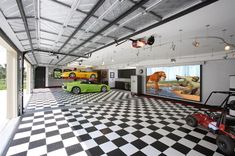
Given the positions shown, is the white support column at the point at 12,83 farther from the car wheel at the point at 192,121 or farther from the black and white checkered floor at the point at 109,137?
the car wheel at the point at 192,121

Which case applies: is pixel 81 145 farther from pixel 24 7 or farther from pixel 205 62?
pixel 205 62

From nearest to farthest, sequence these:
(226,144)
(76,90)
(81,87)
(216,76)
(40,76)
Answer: (226,144)
(216,76)
(76,90)
(81,87)
(40,76)

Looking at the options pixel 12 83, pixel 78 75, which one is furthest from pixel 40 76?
pixel 12 83

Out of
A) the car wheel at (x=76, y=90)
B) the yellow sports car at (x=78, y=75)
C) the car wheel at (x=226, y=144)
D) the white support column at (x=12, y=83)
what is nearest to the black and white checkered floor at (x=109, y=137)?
the car wheel at (x=226, y=144)

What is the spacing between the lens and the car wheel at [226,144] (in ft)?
6.92

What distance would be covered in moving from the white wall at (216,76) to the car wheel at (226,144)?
4.25 m

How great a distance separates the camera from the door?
541 inches

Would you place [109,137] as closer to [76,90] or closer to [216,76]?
[216,76]

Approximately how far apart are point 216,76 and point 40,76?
16623 millimetres

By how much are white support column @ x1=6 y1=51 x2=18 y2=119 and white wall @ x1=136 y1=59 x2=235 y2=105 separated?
335 inches

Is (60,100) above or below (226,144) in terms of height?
below

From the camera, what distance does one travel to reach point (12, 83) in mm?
4125

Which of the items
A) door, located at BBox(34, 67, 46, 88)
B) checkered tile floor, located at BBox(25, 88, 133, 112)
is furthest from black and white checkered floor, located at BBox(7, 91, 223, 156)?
door, located at BBox(34, 67, 46, 88)

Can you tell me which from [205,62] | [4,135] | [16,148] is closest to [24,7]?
[16,148]
